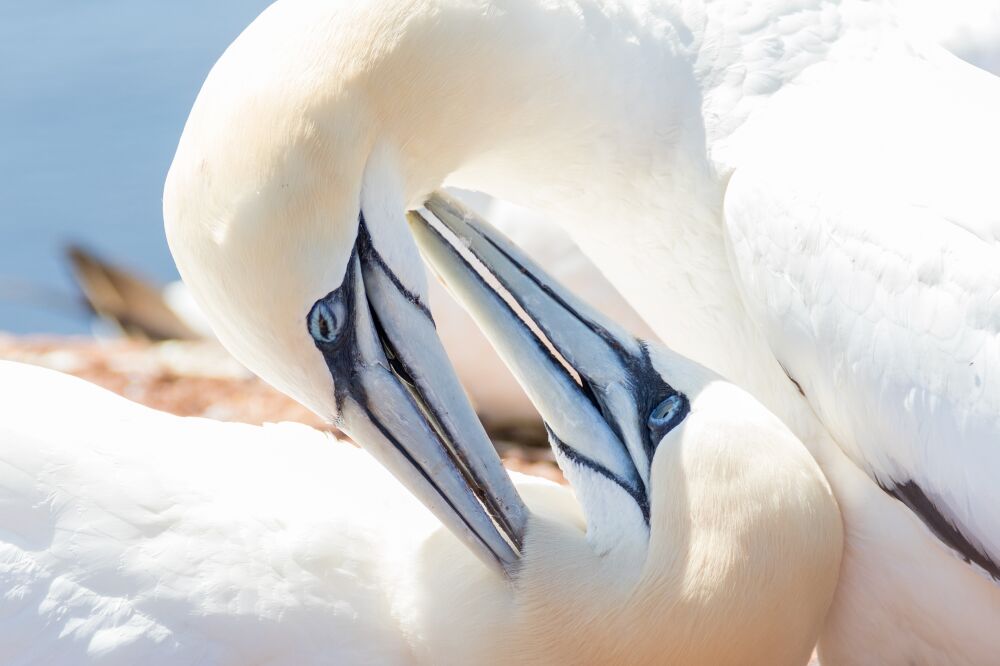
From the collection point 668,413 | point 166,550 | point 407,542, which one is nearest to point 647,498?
point 668,413

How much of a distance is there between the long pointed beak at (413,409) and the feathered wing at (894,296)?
75cm

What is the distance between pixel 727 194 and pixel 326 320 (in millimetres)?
1023

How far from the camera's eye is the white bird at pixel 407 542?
10.8 feet

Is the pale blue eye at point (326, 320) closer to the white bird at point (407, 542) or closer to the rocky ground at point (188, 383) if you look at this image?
the white bird at point (407, 542)

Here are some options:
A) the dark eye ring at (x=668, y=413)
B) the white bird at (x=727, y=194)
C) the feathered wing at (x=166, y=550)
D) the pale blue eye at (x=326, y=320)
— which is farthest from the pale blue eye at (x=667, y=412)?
the pale blue eye at (x=326, y=320)

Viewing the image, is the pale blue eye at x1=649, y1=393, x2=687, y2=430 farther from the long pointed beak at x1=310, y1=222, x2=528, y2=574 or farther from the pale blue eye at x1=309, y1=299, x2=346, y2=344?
the pale blue eye at x1=309, y1=299, x2=346, y2=344

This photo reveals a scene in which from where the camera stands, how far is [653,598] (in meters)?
3.40

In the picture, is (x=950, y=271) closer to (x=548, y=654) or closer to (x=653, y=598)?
(x=653, y=598)

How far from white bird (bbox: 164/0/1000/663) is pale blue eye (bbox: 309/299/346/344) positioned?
32mm

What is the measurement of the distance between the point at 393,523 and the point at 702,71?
133 cm

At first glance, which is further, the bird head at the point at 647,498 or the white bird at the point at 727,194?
the bird head at the point at 647,498

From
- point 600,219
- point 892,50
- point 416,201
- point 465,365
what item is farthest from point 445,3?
point 465,365

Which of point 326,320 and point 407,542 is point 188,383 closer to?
point 407,542

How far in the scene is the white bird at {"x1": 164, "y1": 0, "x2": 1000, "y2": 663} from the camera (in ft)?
10.6
